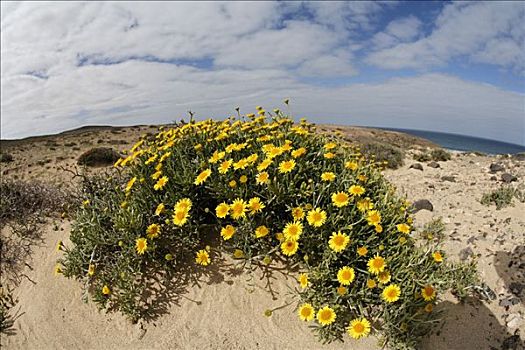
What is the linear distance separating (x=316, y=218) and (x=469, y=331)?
5.96 feet

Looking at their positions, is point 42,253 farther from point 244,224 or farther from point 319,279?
point 319,279

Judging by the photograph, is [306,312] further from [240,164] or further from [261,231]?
[240,164]

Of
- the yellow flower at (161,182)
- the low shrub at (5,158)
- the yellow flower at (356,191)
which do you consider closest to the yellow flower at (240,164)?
the yellow flower at (161,182)

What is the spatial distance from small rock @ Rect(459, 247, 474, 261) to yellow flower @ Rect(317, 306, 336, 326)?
6.88 ft

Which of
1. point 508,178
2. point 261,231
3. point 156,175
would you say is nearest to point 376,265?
point 261,231

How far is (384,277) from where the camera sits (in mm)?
2504

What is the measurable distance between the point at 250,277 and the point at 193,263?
595 millimetres

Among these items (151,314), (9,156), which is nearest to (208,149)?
(151,314)

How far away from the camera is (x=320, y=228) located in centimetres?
275

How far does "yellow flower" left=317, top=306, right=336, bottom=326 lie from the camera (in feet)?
8.04

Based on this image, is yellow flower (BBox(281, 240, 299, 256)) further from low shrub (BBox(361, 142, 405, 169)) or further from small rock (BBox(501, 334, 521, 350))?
low shrub (BBox(361, 142, 405, 169))

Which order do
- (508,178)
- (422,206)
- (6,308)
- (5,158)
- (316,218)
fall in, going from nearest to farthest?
(316,218) → (6,308) → (422,206) → (508,178) → (5,158)

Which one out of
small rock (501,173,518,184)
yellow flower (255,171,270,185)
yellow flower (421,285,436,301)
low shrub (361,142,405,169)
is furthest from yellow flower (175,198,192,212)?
low shrub (361,142,405,169)

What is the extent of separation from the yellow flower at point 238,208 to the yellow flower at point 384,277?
1156mm
